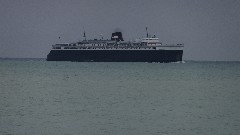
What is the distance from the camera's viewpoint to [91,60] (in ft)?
462

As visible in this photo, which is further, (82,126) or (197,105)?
(197,105)

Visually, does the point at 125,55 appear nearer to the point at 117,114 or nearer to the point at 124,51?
the point at 124,51

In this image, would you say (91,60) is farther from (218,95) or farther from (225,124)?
(225,124)

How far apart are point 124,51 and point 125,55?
1.77 m

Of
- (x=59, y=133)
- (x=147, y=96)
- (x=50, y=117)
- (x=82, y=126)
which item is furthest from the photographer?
(x=147, y=96)

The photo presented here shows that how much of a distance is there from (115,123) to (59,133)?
325 centimetres

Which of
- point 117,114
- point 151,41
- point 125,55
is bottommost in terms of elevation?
point 125,55

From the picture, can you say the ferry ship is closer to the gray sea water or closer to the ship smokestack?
the ship smokestack

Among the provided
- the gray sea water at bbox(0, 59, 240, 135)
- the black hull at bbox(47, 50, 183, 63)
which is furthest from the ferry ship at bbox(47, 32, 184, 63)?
the gray sea water at bbox(0, 59, 240, 135)

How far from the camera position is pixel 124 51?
13475cm

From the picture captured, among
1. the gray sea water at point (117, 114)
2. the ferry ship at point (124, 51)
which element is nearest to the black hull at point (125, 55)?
the ferry ship at point (124, 51)

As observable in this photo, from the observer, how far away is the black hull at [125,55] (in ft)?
437

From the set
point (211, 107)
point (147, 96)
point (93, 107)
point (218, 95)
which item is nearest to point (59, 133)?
point (93, 107)

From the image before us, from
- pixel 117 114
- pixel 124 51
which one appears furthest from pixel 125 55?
pixel 117 114
